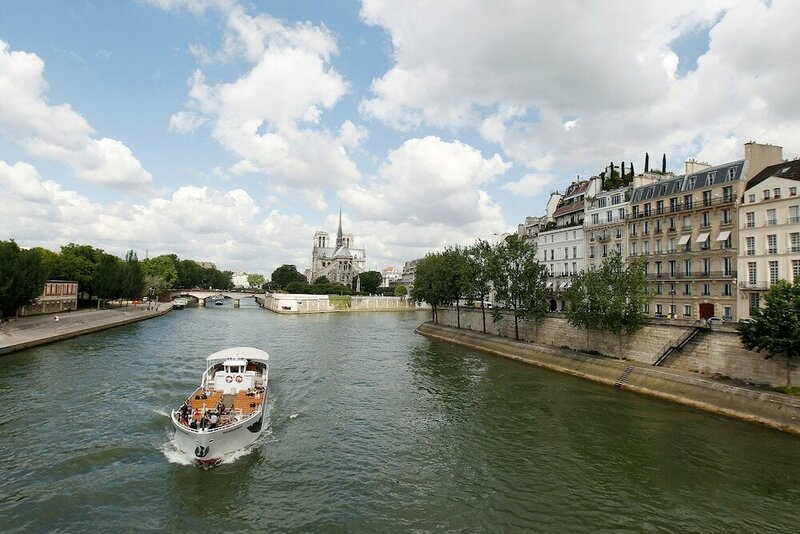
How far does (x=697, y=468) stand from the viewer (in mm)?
22203

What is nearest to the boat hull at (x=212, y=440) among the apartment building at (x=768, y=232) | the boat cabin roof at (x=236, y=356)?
the boat cabin roof at (x=236, y=356)

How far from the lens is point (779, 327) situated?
98.4 feet

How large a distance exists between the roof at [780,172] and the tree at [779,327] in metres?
16.6

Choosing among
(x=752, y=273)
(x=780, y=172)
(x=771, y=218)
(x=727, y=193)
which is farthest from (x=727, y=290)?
(x=780, y=172)

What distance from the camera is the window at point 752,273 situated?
1708 inches

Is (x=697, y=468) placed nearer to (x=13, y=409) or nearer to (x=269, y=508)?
(x=269, y=508)

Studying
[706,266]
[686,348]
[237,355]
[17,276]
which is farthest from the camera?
[17,276]

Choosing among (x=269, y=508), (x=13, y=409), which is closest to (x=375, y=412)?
(x=269, y=508)

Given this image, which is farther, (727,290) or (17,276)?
(17,276)

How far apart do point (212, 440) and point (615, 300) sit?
3574cm

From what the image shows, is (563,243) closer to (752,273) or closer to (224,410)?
(752,273)

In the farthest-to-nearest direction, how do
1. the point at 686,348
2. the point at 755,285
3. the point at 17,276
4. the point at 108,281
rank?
the point at 108,281 < the point at 17,276 < the point at 755,285 < the point at 686,348

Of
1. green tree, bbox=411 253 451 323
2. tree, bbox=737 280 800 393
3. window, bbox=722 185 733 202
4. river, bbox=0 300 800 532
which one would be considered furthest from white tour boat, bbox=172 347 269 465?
green tree, bbox=411 253 451 323

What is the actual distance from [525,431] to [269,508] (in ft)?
51.8
